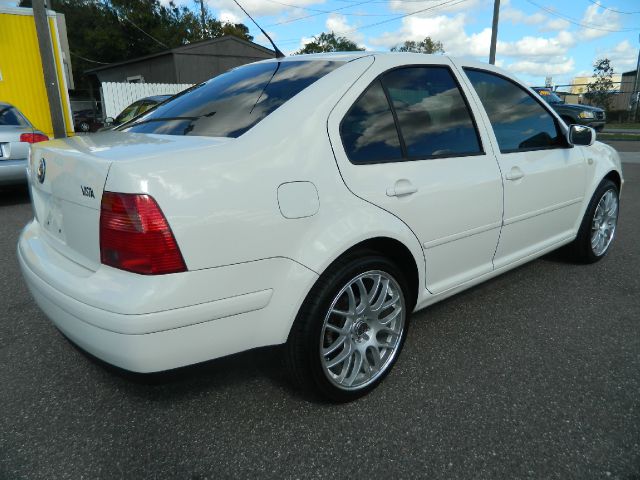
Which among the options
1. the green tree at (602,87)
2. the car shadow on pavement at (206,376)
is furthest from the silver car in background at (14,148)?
the green tree at (602,87)

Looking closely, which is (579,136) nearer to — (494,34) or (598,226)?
(598,226)

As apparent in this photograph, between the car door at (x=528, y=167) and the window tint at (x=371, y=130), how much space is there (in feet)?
2.74

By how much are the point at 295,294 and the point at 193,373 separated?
485mm

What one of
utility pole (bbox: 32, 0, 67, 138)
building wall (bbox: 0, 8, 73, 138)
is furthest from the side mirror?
building wall (bbox: 0, 8, 73, 138)

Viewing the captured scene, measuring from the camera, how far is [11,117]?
7008 mm

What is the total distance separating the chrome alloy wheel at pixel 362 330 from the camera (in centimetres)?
219

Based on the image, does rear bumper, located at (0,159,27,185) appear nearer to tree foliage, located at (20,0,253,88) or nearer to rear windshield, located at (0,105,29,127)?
rear windshield, located at (0,105,29,127)

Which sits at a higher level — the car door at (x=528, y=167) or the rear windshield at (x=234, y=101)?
the rear windshield at (x=234, y=101)

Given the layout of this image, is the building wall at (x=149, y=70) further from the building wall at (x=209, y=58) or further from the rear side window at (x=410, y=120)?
the rear side window at (x=410, y=120)

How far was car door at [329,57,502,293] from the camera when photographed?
7.17 feet

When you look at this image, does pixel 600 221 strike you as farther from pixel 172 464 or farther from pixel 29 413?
pixel 29 413

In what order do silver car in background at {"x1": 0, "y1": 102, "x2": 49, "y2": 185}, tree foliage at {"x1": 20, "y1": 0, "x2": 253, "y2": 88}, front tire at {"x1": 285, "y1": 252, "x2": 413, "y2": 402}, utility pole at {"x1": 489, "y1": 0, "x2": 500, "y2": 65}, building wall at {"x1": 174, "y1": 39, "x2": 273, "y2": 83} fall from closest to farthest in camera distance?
1. front tire at {"x1": 285, "y1": 252, "x2": 413, "y2": 402}
2. silver car in background at {"x1": 0, "y1": 102, "x2": 49, "y2": 185}
3. utility pole at {"x1": 489, "y1": 0, "x2": 500, "y2": 65}
4. building wall at {"x1": 174, "y1": 39, "x2": 273, "y2": 83}
5. tree foliage at {"x1": 20, "y1": 0, "x2": 253, "y2": 88}

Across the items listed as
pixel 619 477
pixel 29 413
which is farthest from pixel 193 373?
pixel 619 477

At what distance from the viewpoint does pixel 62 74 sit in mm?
11859
